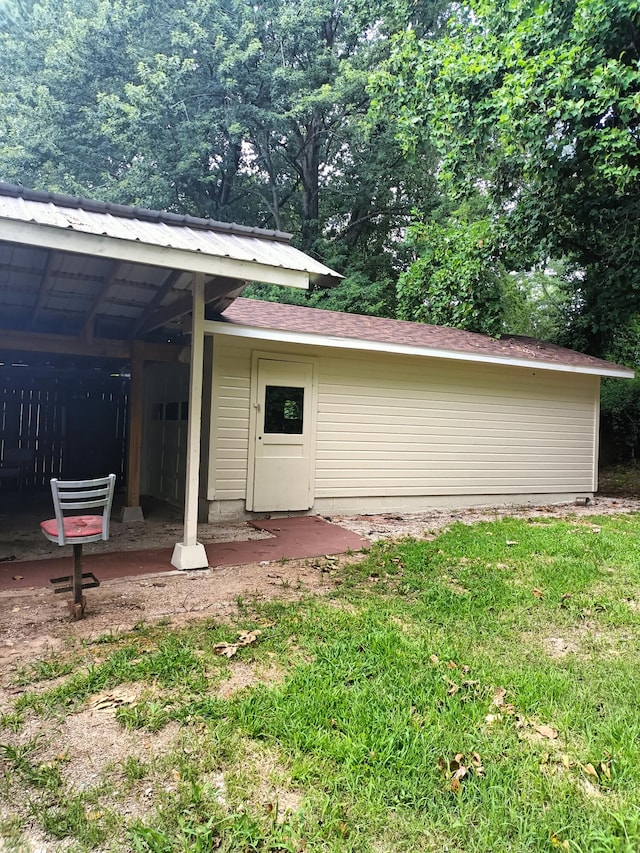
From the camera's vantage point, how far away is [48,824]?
5.50 feet

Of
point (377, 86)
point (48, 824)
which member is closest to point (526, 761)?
point (48, 824)

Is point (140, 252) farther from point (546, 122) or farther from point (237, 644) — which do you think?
point (546, 122)

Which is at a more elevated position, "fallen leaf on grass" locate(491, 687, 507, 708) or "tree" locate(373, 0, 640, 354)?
"tree" locate(373, 0, 640, 354)

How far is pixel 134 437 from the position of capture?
6.51 metres

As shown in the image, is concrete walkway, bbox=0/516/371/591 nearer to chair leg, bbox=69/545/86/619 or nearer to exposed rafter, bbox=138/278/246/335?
chair leg, bbox=69/545/86/619

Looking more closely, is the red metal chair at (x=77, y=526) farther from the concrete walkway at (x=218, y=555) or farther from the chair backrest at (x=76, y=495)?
the concrete walkway at (x=218, y=555)

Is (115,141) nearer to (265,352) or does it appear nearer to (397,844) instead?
(265,352)

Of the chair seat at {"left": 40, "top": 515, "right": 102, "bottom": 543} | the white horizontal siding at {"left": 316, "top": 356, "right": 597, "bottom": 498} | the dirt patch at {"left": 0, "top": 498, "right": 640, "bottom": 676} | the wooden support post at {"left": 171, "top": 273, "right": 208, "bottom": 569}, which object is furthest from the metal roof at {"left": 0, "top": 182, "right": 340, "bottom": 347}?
the white horizontal siding at {"left": 316, "top": 356, "right": 597, "bottom": 498}

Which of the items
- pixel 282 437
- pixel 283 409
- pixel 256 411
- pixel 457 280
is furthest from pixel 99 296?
pixel 457 280

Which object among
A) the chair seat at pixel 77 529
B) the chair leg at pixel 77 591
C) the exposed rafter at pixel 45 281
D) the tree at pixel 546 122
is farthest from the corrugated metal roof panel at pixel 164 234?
the tree at pixel 546 122

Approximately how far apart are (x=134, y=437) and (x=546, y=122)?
326 inches

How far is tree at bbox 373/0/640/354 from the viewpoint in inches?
320

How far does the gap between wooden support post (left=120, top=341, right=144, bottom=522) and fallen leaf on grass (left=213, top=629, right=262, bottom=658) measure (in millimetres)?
3696

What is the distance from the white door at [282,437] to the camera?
6648mm
